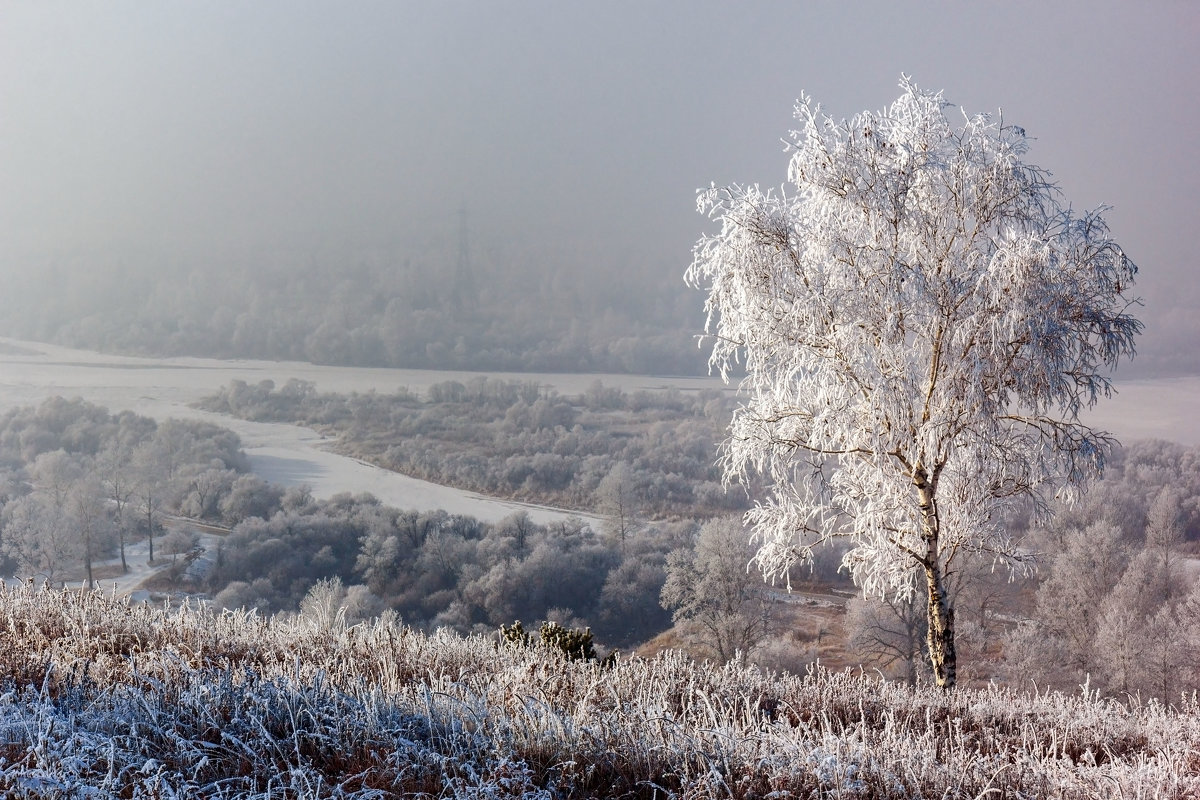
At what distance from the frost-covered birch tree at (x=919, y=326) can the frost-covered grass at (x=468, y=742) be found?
3.43 metres

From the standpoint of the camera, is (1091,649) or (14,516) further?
(14,516)

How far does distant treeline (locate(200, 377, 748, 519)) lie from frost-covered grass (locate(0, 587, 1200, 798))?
31.5m

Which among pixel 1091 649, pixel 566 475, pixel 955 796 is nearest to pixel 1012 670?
pixel 1091 649

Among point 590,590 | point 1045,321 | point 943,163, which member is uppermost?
point 943,163

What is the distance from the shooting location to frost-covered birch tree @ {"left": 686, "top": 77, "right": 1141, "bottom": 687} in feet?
23.4

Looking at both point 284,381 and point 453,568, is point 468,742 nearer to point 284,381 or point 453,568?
point 453,568

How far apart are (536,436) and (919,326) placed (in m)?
39.7

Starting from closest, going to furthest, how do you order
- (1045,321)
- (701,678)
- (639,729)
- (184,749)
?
(184,749)
(639,729)
(701,678)
(1045,321)

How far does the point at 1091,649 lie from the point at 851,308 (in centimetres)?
1887

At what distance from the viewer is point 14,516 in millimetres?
30578

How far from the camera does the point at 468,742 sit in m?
2.97

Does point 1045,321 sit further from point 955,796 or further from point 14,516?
point 14,516

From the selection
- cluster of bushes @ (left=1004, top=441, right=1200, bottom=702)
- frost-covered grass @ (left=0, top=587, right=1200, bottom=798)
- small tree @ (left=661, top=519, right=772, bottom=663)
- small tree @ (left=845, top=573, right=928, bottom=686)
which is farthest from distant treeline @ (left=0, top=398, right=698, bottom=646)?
frost-covered grass @ (left=0, top=587, right=1200, bottom=798)

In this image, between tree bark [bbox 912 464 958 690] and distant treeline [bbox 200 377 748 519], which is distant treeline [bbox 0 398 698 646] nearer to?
distant treeline [bbox 200 377 748 519]
